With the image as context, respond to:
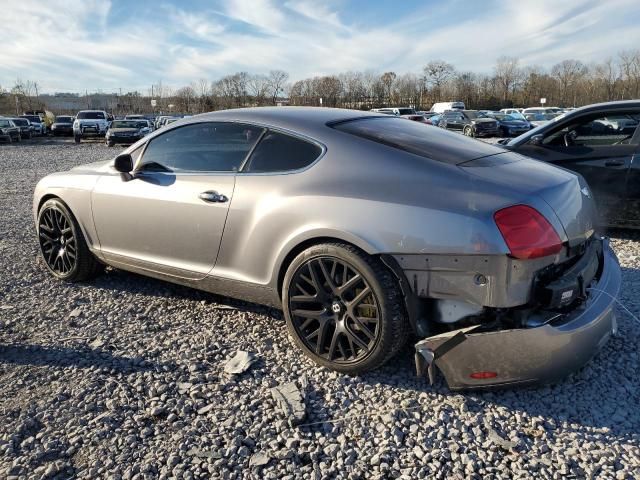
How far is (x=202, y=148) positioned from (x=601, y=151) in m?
4.06

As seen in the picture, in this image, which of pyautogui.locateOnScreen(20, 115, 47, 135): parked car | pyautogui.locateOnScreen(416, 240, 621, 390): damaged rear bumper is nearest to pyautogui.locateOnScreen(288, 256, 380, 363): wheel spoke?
pyautogui.locateOnScreen(416, 240, 621, 390): damaged rear bumper

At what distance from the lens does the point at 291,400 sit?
2.68 meters

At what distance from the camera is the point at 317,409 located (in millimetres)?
2629

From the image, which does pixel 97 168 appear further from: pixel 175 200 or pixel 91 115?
pixel 91 115

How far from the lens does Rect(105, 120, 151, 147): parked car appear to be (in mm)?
25656

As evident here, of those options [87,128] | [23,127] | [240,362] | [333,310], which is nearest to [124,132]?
[87,128]

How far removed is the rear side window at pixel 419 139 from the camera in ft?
9.43

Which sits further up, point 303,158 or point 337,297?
point 303,158

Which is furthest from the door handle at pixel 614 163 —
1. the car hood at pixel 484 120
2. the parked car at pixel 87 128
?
the parked car at pixel 87 128

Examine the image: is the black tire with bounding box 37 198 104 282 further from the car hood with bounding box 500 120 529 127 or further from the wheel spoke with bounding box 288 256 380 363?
the car hood with bounding box 500 120 529 127

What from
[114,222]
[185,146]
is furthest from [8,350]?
[185,146]

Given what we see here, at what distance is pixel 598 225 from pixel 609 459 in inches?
57.5

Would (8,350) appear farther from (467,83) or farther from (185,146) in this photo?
(467,83)

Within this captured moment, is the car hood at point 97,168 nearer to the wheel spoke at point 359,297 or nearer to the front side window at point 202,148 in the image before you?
the front side window at point 202,148
